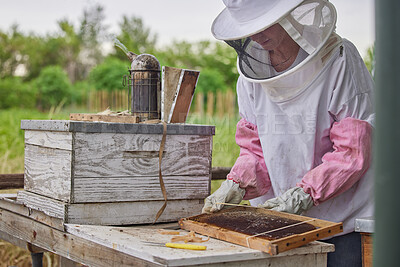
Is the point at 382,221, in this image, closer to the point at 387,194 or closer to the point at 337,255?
the point at 387,194

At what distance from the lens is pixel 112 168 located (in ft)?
5.86

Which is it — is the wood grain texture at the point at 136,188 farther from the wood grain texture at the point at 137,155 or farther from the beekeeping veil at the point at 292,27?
the beekeeping veil at the point at 292,27

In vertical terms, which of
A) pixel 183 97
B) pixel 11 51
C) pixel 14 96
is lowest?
pixel 183 97

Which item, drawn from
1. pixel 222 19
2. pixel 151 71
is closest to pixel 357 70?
pixel 222 19

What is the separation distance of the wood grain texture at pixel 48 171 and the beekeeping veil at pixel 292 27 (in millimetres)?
741

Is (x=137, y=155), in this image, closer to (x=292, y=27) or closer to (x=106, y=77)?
(x=292, y=27)

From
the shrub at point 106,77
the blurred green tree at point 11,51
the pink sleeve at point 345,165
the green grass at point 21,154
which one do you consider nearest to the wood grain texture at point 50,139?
the pink sleeve at point 345,165

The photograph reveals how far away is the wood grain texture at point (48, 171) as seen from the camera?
1.73m

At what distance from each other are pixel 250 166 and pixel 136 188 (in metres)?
0.46

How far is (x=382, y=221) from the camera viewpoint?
0.51m

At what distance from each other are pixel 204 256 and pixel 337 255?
2.59 feet

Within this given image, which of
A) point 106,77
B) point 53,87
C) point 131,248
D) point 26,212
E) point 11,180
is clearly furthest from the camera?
point 53,87

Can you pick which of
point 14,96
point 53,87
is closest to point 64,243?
point 14,96

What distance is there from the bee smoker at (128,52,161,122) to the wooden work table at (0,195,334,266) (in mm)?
480
